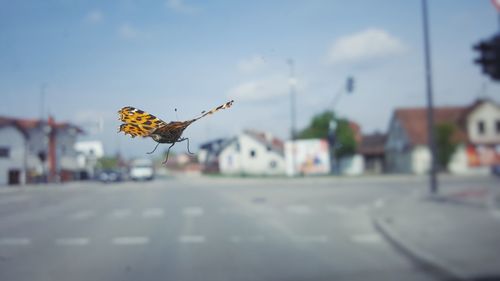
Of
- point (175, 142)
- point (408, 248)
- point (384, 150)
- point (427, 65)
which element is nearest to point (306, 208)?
point (427, 65)

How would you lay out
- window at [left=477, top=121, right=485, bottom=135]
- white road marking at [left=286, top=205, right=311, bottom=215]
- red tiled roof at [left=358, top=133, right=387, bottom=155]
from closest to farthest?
white road marking at [left=286, top=205, right=311, bottom=215], window at [left=477, top=121, right=485, bottom=135], red tiled roof at [left=358, top=133, right=387, bottom=155]

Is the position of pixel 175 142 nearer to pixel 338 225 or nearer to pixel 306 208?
pixel 338 225

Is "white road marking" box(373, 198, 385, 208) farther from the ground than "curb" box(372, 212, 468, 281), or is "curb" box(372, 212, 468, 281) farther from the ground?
"curb" box(372, 212, 468, 281)

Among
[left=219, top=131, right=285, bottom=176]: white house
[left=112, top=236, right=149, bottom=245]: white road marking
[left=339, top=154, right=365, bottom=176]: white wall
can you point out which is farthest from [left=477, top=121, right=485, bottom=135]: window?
[left=219, top=131, right=285, bottom=176]: white house

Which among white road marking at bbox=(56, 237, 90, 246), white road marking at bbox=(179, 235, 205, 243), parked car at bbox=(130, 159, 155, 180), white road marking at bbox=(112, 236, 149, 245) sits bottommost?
white road marking at bbox=(179, 235, 205, 243)

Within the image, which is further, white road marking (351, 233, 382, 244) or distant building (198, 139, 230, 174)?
white road marking (351, 233, 382, 244)

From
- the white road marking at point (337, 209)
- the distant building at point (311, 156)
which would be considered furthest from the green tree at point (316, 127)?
the white road marking at point (337, 209)

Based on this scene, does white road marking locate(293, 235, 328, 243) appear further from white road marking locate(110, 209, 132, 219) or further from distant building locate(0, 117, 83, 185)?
distant building locate(0, 117, 83, 185)

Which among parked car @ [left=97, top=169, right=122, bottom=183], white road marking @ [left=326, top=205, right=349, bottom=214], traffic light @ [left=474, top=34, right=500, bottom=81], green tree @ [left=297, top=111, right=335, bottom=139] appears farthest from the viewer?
white road marking @ [left=326, top=205, right=349, bottom=214]
